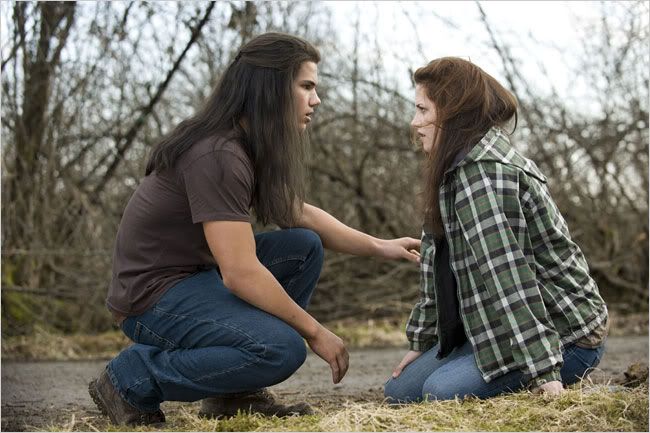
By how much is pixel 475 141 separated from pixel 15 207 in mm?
4436

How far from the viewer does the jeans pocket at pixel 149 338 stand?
3227mm

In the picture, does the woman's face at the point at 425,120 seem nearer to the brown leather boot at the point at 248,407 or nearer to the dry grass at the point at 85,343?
the brown leather boot at the point at 248,407

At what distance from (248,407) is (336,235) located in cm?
84

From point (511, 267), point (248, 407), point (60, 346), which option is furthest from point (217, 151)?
point (60, 346)

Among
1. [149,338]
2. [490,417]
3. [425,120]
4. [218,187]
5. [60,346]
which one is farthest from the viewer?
[60,346]

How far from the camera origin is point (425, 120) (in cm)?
341


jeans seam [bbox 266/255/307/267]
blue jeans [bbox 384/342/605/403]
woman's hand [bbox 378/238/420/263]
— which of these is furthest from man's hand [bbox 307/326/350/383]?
woman's hand [bbox 378/238/420/263]

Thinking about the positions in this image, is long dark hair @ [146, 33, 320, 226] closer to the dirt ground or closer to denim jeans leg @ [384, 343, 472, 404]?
denim jeans leg @ [384, 343, 472, 404]

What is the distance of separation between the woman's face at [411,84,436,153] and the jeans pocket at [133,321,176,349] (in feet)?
3.96

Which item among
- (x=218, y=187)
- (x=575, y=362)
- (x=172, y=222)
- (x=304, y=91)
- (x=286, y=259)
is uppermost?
(x=304, y=91)

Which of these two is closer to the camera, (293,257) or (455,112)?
(455,112)

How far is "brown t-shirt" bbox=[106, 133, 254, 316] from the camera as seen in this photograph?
3068 mm

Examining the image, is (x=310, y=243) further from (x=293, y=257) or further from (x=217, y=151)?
(x=217, y=151)

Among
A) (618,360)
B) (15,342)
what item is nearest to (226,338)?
(618,360)
